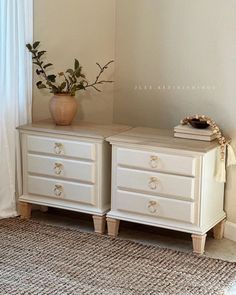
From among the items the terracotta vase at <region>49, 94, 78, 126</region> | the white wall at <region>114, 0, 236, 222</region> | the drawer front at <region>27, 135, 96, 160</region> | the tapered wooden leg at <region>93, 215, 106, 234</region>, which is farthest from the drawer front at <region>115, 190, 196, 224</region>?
the terracotta vase at <region>49, 94, 78, 126</region>

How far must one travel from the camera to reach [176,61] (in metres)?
3.88

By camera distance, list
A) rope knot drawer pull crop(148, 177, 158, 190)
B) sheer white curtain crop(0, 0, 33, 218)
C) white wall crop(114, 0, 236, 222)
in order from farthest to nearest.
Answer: sheer white curtain crop(0, 0, 33, 218)
white wall crop(114, 0, 236, 222)
rope knot drawer pull crop(148, 177, 158, 190)

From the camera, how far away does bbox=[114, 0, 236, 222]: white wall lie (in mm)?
3652

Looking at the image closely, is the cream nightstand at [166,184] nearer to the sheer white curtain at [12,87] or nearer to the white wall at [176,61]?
the white wall at [176,61]

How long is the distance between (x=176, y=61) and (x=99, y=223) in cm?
113

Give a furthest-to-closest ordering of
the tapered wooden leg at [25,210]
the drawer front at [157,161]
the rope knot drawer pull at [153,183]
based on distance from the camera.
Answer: the tapered wooden leg at [25,210] < the rope knot drawer pull at [153,183] < the drawer front at [157,161]

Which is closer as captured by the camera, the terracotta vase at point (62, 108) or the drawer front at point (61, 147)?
the drawer front at point (61, 147)

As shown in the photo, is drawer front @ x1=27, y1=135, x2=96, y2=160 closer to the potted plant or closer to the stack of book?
the potted plant

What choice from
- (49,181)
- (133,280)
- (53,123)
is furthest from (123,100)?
(133,280)

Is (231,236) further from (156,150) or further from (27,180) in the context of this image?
(27,180)

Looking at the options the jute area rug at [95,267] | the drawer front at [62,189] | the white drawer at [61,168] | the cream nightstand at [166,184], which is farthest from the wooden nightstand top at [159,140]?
the jute area rug at [95,267]

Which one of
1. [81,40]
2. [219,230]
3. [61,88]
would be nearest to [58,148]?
[61,88]

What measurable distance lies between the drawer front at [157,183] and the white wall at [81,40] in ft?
2.69

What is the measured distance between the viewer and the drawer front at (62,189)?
375 centimetres
